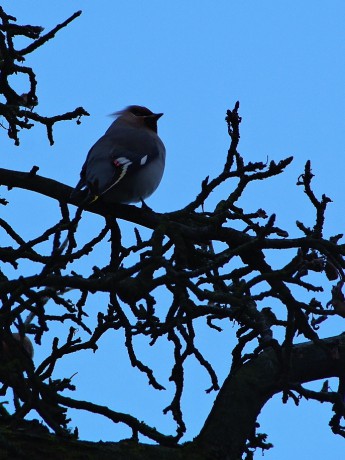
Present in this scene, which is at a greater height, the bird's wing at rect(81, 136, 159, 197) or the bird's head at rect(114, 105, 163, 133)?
the bird's head at rect(114, 105, 163, 133)

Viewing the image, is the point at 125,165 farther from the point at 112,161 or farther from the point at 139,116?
the point at 139,116

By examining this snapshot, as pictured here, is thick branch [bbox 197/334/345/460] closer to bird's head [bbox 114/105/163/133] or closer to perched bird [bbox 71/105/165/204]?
perched bird [bbox 71/105/165/204]

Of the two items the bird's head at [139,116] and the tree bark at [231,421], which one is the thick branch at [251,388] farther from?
the bird's head at [139,116]

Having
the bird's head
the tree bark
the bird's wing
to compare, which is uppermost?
the bird's head

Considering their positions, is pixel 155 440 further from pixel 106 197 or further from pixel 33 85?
pixel 106 197

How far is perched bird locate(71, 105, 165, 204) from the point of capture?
575cm

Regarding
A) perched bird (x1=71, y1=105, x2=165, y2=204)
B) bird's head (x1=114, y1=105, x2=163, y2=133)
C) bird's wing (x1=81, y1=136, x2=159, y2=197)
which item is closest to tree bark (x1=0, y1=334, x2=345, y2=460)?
perched bird (x1=71, y1=105, x2=165, y2=204)

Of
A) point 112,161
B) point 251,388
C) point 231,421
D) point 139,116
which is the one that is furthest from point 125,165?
point 231,421

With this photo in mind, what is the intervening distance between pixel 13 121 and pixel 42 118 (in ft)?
0.51

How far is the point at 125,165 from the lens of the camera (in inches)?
235

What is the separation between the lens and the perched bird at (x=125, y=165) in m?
5.75

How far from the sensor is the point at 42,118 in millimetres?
4605

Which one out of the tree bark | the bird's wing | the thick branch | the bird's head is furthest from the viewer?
the bird's head

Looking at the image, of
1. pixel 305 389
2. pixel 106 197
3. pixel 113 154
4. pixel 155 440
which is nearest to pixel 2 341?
pixel 155 440
